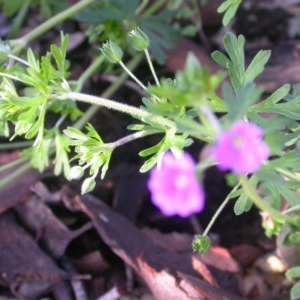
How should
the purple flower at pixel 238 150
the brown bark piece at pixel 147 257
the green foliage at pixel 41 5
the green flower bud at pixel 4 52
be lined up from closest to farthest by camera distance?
the purple flower at pixel 238 150 → the green flower bud at pixel 4 52 → the brown bark piece at pixel 147 257 → the green foliage at pixel 41 5

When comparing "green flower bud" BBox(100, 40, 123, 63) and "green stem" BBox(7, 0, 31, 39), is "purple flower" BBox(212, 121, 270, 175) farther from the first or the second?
"green stem" BBox(7, 0, 31, 39)

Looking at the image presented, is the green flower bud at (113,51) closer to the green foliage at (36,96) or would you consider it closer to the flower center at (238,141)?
the green foliage at (36,96)

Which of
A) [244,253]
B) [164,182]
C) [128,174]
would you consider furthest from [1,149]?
[164,182]

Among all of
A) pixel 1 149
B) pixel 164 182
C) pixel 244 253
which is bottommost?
pixel 244 253

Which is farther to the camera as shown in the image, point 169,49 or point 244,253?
Answer: point 169,49

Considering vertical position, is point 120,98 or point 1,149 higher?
point 1,149

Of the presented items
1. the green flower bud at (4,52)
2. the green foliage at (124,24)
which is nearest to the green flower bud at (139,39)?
the green flower bud at (4,52)

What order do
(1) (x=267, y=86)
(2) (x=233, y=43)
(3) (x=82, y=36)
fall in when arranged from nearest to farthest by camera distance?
(2) (x=233, y=43) → (1) (x=267, y=86) → (3) (x=82, y=36)

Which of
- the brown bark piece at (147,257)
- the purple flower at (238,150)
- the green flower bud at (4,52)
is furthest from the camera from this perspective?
the brown bark piece at (147,257)

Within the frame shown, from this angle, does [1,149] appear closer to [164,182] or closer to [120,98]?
[120,98]
